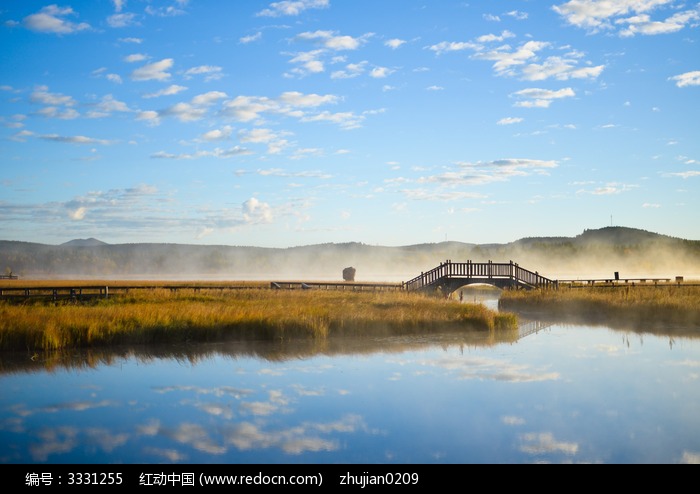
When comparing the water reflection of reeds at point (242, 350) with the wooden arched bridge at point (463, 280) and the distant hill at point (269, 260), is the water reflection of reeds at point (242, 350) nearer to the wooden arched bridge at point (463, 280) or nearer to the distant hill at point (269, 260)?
the wooden arched bridge at point (463, 280)

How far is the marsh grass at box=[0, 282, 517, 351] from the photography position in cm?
2348

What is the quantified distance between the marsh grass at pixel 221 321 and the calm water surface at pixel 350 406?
5.62 ft

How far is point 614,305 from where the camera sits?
39.4 meters

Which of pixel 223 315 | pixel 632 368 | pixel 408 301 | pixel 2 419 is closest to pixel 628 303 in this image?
pixel 408 301

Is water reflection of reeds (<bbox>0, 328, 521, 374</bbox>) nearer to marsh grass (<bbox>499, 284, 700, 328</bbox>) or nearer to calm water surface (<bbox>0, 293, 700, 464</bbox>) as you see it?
calm water surface (<bbox>0, 293, 700, 464</bbox>)

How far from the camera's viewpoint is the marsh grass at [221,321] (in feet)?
77.0

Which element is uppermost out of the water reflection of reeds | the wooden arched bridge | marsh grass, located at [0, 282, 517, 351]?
the wooden arched bridge

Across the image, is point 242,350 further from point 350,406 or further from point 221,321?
point 350,406

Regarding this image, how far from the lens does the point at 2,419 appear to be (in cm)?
1415

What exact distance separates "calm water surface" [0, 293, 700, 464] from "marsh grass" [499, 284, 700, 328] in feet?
42.3

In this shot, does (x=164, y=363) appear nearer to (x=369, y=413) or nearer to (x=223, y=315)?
(x=223, y=315)

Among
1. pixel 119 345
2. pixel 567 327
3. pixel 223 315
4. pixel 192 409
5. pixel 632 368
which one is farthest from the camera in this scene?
pixel 567 327

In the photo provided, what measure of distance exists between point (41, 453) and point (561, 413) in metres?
10.4

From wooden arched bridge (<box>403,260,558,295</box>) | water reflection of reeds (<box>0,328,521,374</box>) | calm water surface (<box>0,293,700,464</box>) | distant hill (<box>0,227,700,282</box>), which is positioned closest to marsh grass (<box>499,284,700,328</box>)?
wooden arched bridge (<box>403,260,558,295</box>)
